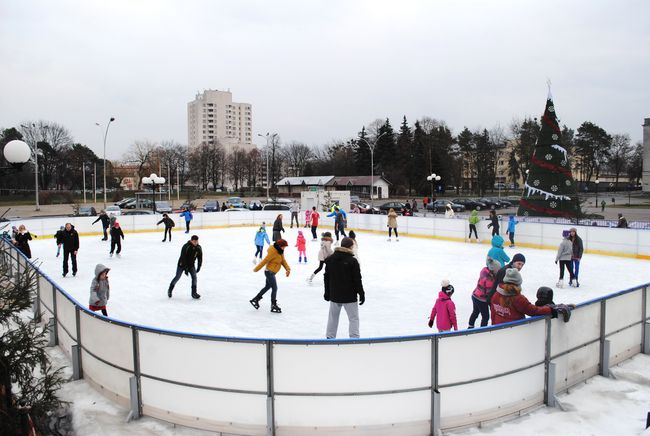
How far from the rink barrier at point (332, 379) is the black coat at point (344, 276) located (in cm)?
184

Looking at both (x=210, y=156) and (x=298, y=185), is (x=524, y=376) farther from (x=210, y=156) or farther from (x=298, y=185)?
(x=210, y=156)

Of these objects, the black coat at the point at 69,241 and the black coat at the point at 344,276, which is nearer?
the black coat at the point at 344,276

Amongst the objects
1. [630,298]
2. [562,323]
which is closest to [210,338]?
[562,323]

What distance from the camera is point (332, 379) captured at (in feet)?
15.8

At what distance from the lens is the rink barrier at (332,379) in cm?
482

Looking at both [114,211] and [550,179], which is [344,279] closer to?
[550,179]

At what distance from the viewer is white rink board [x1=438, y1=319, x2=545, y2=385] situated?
501cm

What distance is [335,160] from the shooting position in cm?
9869

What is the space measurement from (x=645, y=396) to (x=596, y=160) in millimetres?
90078

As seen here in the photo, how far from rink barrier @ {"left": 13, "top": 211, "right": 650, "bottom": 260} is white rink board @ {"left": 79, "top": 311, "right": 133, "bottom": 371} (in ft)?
56.8

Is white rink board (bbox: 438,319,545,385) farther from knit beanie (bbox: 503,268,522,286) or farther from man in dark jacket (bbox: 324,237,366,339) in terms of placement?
man in dark jacket (bbox: 324,237,366,339)

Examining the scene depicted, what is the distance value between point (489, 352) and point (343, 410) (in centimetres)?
155

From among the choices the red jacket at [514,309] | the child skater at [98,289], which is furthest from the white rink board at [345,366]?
the child skater at [98,289]

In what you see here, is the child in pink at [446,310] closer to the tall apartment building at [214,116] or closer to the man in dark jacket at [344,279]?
the man in dark jacket at [344,279]
